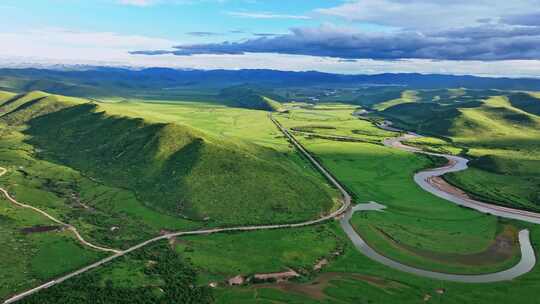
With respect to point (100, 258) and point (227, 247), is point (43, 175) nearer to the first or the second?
point (100, 258)

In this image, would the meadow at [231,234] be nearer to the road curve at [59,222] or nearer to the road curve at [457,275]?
the road curve at [457,275]

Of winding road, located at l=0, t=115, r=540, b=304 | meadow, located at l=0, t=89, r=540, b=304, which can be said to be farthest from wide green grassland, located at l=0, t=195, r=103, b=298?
winding road, located at l=0, t=115, r=540, b=304

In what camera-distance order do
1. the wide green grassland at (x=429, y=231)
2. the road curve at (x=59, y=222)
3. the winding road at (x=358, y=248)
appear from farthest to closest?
the wide green grassland at (x=429, y=231), the road curve at (x=59, y=222), the winding road at (x=358, y=248)

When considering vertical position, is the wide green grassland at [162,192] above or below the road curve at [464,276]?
above

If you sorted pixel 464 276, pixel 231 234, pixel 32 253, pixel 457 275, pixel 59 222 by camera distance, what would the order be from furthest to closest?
pixel 59 222
pixel 231 234
pixel 457 275
pixel 464 276
pixel 32 253

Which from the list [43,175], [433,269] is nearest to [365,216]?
[433,269]

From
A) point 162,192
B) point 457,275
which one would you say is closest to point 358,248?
point 457,275

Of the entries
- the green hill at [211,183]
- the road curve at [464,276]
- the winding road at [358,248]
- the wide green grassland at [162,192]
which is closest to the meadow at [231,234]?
the green hill at [211,183]

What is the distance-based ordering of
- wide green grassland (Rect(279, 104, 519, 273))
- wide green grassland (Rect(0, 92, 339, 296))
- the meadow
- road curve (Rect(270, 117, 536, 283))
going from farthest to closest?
wide green grassland (Rect(0, 92, 339, 296)) < wide green grassland (Rect(279, 104, 519, 273)) < road curve (Rect(270, 117, 536, 283)) < the meadow

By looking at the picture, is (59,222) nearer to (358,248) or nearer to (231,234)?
(231,234)

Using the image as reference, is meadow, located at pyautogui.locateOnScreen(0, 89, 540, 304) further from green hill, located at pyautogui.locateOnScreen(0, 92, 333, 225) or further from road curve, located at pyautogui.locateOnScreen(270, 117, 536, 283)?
road curve, located at pyautogui.locateOnScreen(270, 117, 536, 283)

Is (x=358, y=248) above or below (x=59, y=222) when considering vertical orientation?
below

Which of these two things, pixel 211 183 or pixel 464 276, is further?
pixel 211 183
